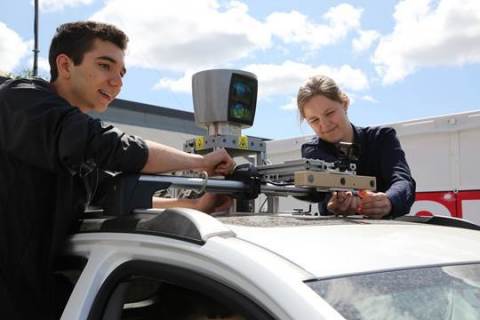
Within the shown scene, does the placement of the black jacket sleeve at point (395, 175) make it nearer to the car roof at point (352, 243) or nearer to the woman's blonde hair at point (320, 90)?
the woman's blonde hair at point (320, 90)

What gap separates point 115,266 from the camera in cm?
159

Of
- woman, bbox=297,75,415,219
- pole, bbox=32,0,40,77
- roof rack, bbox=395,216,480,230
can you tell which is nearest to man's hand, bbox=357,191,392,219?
roof rack, bbox=395,216,480,230

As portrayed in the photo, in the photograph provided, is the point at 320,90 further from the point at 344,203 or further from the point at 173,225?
the point at 173,225

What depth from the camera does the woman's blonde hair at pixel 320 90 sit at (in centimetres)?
299

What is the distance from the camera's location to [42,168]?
76.4 inches

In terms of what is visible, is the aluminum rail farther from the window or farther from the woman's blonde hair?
the woman's blonde hair

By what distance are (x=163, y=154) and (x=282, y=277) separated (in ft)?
3.04

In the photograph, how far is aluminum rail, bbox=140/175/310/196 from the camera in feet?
6.31

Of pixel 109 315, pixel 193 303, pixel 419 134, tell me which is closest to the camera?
pixel 109 315

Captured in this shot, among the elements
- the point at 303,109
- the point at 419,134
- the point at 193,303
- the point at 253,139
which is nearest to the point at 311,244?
the point at 193,303

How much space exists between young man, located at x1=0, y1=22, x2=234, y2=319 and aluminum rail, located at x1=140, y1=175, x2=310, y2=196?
9 centimetres

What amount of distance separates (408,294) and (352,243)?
200mm

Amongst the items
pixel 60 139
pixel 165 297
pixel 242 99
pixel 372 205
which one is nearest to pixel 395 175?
pixel 372 205

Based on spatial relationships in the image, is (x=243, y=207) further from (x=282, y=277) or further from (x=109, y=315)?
(x=282, y=277)
